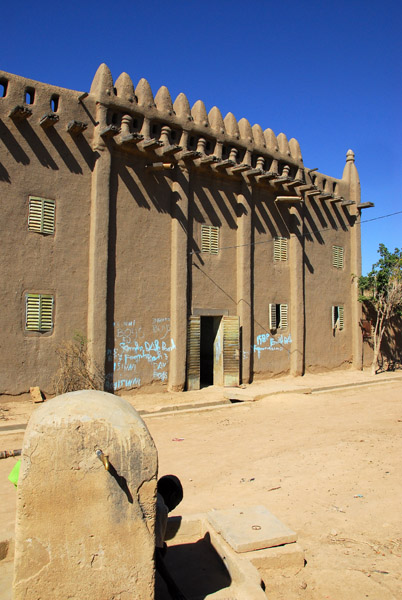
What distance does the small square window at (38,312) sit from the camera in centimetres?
1095

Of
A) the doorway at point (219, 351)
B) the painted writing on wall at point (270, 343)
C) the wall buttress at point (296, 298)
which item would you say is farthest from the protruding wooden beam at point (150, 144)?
the painted writing on wall at point (270, 343)

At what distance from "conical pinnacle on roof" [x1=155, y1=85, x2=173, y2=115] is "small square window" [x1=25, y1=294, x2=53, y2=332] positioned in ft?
21.2

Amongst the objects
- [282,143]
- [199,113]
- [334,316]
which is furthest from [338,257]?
[199,113]

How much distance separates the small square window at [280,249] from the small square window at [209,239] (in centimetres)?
281

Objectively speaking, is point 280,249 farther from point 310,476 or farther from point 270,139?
point 310,476

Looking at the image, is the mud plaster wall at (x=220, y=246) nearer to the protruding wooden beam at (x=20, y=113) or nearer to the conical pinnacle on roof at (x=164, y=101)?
the conical pinnacle on roof at (x=164, y=101)

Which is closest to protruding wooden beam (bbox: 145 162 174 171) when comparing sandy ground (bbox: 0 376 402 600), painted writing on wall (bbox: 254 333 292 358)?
painted writing on wall (bbox: 254 333 292 358)

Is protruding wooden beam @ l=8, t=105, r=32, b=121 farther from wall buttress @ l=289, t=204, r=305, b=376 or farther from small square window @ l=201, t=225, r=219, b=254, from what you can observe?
wall buttress @ l=289, t=204, r=305, b=376

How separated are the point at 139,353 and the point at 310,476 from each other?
23.5ft

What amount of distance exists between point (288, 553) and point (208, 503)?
1.76 metres

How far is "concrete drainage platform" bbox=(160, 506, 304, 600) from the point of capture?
3.54 metres

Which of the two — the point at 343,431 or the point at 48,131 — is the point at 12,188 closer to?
the point at 48,131

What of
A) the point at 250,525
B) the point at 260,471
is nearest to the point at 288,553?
the point at 250,525

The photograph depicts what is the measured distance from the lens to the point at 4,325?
10594 mm
